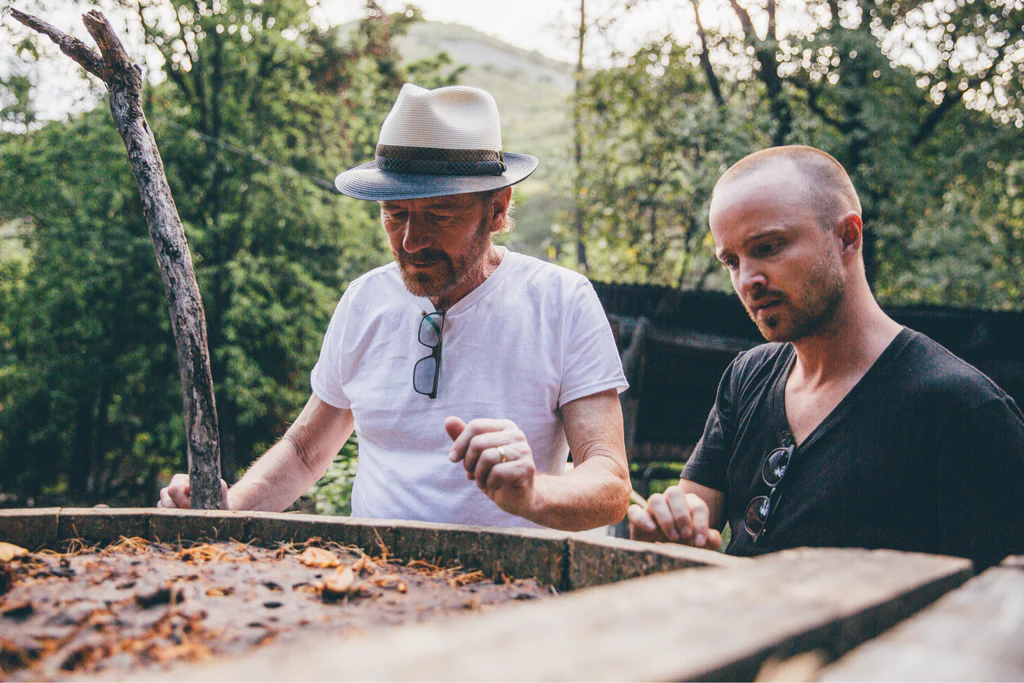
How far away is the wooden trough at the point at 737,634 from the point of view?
0.54 m

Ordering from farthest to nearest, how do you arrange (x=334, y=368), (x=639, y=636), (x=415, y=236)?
(x=334, y=368) → (x=415, y=236) → (x=639, y=636)

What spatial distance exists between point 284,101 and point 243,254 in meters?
3.28

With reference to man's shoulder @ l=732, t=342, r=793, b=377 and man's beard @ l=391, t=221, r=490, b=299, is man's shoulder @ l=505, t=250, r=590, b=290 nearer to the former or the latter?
man's beard @ l=391, t=221, r=490, b=299

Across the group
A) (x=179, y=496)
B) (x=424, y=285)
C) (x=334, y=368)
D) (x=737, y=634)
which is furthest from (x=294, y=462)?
(x=737, y=634)

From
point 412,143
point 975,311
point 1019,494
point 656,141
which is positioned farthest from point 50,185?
point 1019,494

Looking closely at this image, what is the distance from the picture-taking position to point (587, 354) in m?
2.32

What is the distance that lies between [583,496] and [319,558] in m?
0.74

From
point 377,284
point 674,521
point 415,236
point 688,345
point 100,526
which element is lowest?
point 688,345

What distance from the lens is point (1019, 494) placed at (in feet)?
5.18

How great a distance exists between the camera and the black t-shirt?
160 cm

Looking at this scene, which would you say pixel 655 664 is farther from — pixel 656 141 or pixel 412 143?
pixel 656 141

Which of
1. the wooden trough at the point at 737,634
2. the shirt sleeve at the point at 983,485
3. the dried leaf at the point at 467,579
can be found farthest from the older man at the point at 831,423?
the wooden trough at the point at 737,634

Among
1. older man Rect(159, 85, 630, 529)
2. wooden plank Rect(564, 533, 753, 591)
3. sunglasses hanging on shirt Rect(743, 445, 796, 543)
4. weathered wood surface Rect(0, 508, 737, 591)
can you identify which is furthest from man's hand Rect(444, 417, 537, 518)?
sunglasses hanging on shirt Rect(743, 445, 796, 543)

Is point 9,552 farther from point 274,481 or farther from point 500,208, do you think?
point 500,208
